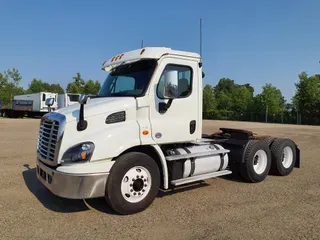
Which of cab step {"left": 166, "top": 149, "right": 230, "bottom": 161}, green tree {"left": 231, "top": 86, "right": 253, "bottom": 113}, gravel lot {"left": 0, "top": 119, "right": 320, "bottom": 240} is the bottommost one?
gravel lot {"left": 0, "top": 119, "right": 320, "bottom": 240}

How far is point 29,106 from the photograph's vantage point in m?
41.4

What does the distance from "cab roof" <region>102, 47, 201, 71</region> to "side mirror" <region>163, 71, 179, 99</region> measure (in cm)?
39

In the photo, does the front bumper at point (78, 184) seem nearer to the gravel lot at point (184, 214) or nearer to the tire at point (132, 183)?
the tire at point (132, 183)

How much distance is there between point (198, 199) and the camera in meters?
5.75

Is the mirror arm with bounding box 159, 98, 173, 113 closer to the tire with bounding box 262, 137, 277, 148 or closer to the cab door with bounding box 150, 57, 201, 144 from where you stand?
the cab door with bounding box 150, 57, 201, 144

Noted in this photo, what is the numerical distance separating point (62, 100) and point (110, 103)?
116 feet

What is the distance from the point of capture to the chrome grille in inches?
189

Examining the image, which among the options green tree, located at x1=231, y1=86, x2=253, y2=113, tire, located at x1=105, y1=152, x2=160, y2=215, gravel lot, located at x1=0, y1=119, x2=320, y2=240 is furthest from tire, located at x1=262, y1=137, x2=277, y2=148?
green tree, located at x1=231, y1=86, x2=253, y2=113

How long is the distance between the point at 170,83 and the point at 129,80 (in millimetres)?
862

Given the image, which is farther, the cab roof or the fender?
the cab roof

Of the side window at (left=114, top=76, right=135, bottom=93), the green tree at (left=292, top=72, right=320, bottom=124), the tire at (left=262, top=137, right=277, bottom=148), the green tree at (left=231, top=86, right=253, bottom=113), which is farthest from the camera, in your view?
the green tree at (left=231, top=86, right=253, bottom=113)

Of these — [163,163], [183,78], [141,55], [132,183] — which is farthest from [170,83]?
[132,183]

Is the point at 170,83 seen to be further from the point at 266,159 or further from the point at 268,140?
the point at 268,140

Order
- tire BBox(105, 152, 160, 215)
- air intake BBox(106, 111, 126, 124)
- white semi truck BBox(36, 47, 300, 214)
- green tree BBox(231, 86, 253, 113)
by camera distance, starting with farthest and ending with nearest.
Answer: green tree BBox(231, 86, 253, 113)
air intake BBox(106, 111, 126, 124)
tire BBox(105, 152, 160, 215)
white semi truck BBox(36, 47, 300, 214)
